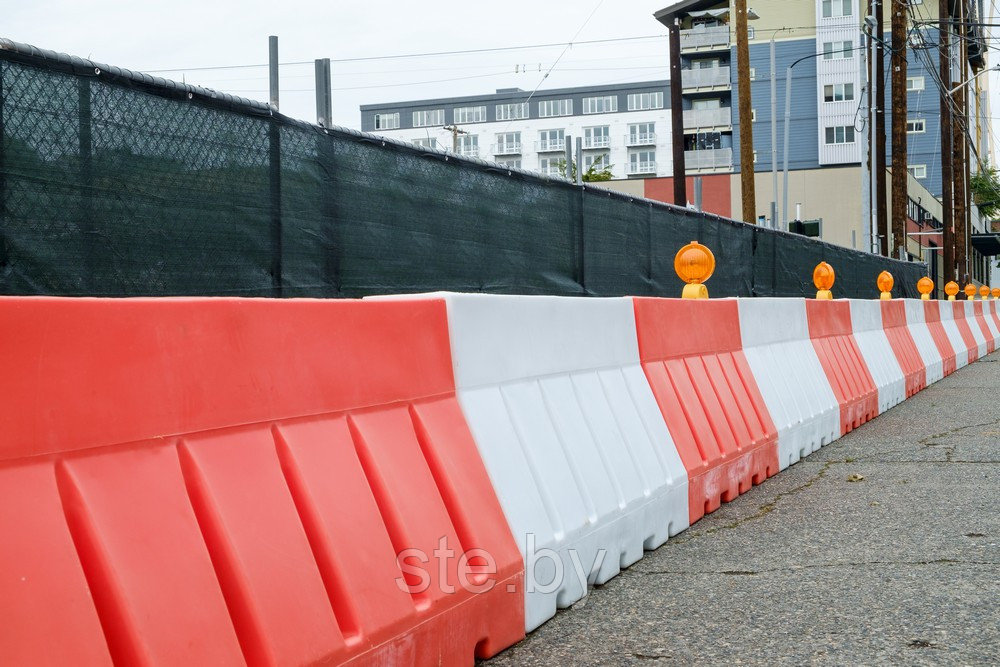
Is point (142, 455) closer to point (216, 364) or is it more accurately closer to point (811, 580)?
point (216, 364)

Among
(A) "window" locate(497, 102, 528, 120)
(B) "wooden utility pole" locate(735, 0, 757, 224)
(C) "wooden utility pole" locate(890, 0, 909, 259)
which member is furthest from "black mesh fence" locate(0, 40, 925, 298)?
(A) "window" locate(497, 102, 528, 120)

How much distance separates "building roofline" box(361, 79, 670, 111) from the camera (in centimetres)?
12688

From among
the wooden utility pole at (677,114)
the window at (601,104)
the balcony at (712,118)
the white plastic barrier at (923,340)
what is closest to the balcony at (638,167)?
the window at (601,104)

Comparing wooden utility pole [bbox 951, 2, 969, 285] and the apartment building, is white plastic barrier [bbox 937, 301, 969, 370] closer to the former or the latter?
wooden utility pole [bbox 951, 2, 969, 285]

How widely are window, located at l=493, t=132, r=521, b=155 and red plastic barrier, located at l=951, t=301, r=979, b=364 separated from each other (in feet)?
354

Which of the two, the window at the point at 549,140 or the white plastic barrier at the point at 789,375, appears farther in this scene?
the window at the point at 549,140

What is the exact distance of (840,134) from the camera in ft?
261

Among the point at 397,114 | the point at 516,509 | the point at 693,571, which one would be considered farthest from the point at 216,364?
the point at 397,114

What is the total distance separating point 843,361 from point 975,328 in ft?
53.8

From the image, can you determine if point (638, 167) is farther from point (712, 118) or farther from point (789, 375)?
point (789, 375)

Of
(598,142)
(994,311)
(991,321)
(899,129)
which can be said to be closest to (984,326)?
(991,321)

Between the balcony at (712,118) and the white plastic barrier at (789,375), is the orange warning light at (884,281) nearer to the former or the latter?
the white plastic barrier at (789,375)

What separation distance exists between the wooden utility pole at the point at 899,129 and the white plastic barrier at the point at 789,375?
2595 cm

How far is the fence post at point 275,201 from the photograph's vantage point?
562cm
